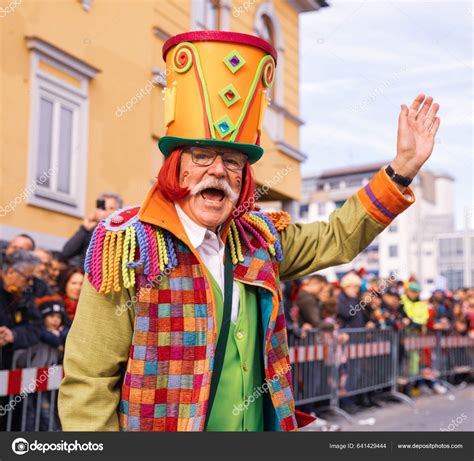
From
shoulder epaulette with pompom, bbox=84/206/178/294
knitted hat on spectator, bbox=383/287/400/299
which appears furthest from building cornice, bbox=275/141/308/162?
shoulder epaulette with pompom, bbox=84/206/178/294

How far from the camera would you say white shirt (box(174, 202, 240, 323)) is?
2.36 metres

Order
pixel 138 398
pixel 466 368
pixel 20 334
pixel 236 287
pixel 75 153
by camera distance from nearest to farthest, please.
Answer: pixel 138 398
pixel 236 287
pixel 20 334
pixel 75 153
pixel 466 368

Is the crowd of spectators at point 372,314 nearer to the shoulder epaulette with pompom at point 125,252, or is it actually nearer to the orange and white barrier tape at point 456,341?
the orange and white barrier tape at point 456,341

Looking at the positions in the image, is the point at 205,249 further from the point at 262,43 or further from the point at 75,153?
the point at 75,153

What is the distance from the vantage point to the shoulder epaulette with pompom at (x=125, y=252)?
2223mm

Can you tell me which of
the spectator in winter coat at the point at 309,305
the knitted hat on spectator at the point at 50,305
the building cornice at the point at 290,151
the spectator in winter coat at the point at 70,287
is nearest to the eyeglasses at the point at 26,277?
the knitted hat on spectator at the point at 50,305

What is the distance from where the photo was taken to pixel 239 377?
234 cm

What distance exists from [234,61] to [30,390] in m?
3.31

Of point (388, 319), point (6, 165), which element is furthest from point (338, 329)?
point (6, 165)

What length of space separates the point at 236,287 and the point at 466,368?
11622mm

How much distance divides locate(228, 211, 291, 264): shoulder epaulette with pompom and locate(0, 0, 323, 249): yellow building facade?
13.5 feet
